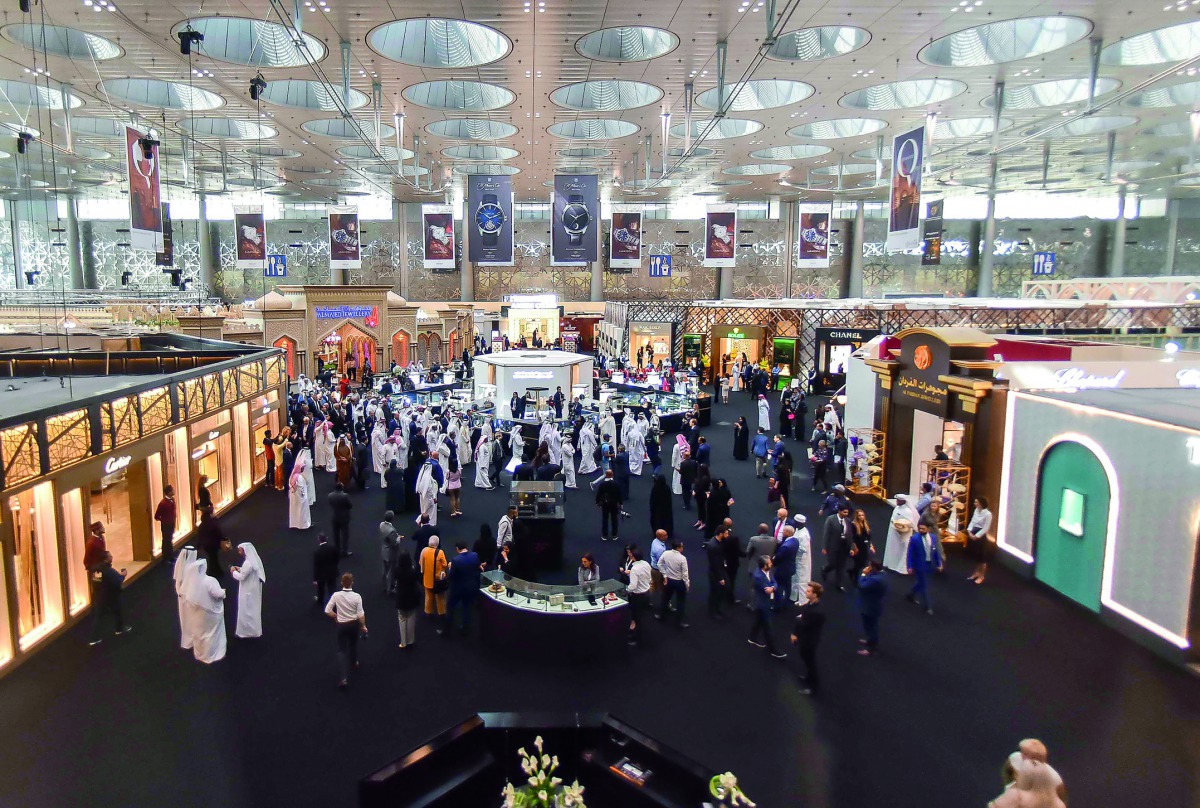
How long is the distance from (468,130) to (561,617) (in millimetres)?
20473

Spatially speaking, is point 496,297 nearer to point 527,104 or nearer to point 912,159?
point 527,104

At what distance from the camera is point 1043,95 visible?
1942cm

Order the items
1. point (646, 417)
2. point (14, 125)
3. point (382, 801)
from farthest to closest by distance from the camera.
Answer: point (14, 125), point (646, 417), point (382, 801)

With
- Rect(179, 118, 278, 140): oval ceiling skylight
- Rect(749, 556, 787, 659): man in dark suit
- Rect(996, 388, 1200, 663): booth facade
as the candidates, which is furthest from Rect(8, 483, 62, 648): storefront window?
Rect(179, 118, 278, 140): oval ceiling skylight

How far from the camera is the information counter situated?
682 centimetres

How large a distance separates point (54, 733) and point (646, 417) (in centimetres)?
1284

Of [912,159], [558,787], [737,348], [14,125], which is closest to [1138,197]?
[737,348]

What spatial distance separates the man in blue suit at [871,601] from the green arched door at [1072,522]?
2.92m

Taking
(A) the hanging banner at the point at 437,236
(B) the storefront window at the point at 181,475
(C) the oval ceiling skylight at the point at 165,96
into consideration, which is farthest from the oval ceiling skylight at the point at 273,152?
(B) the storefront window at the point at 181,475

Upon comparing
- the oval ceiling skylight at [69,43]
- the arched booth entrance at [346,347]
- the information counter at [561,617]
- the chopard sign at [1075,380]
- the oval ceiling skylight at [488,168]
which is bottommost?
the information counter at [561,617]

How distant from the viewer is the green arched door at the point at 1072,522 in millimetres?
7859

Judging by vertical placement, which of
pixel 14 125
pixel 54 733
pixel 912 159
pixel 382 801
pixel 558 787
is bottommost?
pixel 54 733

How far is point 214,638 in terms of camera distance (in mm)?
6773

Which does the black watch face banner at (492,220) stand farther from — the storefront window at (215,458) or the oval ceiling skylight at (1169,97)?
the oval ceiling skylight at (1169,97)
